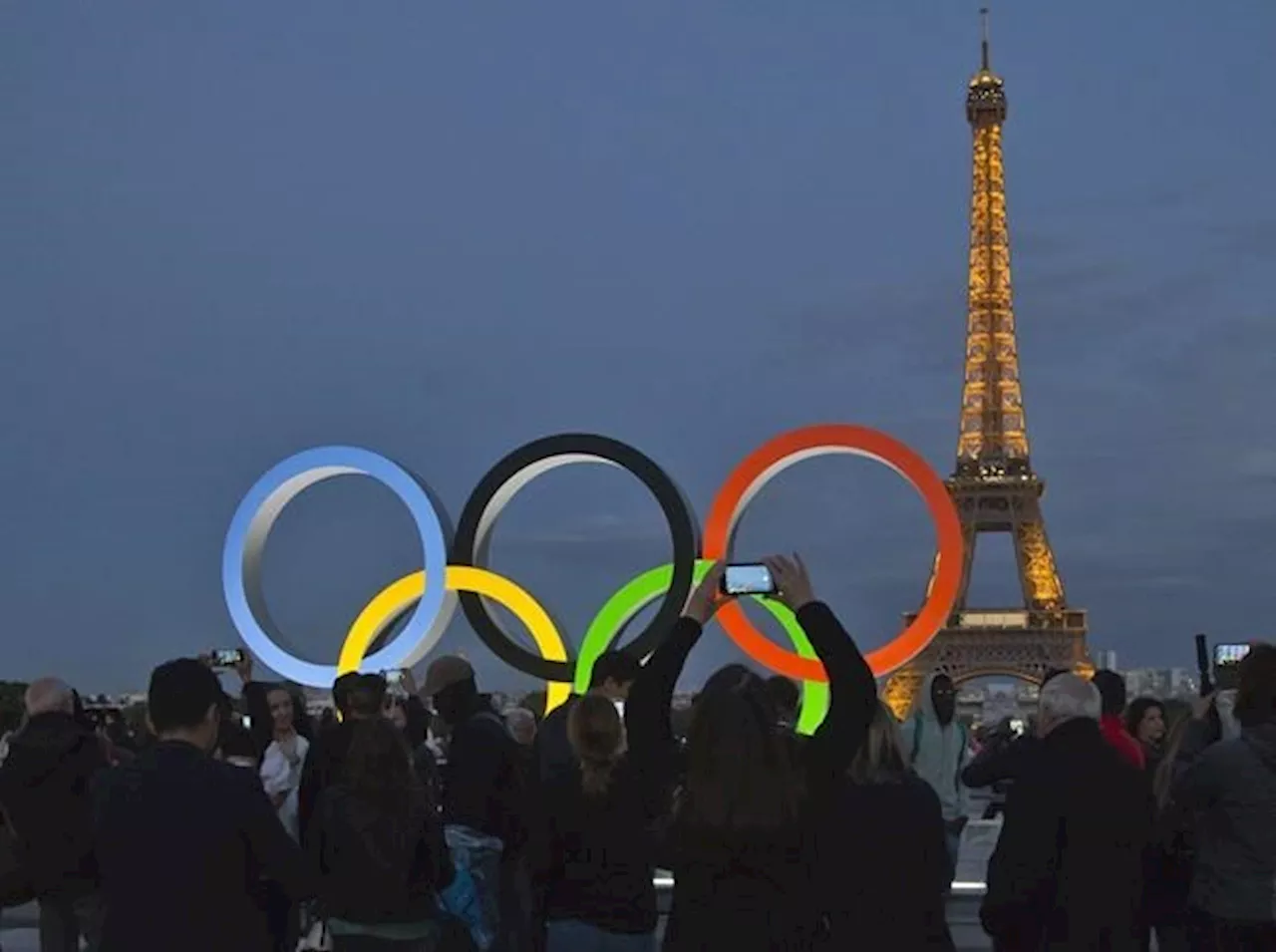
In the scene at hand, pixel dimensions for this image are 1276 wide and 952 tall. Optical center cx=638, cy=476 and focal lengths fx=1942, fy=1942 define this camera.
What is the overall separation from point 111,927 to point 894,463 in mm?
13167

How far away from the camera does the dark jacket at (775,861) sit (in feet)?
19.0

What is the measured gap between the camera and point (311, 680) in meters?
18.7

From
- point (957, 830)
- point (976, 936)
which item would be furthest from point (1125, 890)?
point (976, 936)

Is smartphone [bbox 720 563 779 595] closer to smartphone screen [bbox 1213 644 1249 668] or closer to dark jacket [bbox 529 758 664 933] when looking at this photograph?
dark jacket [bbox 529 758 664 933]

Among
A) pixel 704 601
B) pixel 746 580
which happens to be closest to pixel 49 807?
pixel 746 580

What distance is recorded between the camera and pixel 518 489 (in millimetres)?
20109

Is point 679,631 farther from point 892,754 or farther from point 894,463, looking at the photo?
point 894,463

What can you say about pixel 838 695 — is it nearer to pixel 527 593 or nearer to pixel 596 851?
pixel 596 851

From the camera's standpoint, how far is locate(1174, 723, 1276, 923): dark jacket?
25.5 feet

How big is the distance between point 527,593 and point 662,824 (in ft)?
41.8

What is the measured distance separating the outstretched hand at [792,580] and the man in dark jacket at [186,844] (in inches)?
70.4

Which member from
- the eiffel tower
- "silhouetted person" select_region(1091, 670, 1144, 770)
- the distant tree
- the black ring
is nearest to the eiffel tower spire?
the eiffel tower

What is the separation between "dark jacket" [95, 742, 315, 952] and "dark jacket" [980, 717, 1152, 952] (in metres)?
2.63

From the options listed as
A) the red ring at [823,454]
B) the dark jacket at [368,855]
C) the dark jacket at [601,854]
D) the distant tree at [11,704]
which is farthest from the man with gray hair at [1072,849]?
the distant tree at [11,704]
